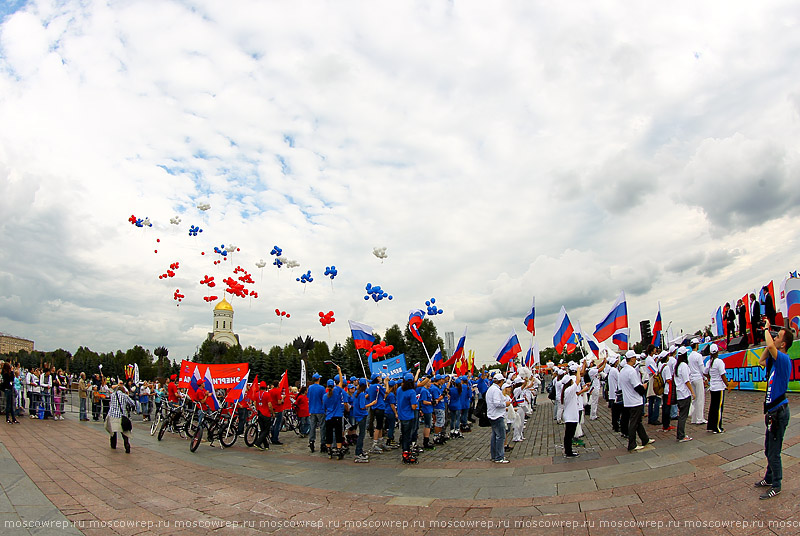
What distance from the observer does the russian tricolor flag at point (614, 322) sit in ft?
42.3

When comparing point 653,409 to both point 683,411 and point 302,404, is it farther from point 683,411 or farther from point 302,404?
point 302,404

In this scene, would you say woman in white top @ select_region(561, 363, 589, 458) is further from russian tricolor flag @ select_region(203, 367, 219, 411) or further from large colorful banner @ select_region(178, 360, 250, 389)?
large colorful banner @ select_region(178, 360, 250, 389)

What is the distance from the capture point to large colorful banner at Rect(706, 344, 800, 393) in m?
15.1

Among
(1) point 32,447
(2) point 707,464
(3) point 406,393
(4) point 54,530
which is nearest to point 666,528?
(2) point 707,464

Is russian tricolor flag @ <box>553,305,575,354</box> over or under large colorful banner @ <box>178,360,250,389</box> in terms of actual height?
over

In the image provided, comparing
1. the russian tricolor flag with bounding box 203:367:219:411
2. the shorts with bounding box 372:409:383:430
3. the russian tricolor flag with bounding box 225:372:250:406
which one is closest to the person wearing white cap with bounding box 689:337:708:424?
the shorts with bounding box 372:409:383:430

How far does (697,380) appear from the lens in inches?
416

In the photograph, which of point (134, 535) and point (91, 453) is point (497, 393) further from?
point (91, 453)

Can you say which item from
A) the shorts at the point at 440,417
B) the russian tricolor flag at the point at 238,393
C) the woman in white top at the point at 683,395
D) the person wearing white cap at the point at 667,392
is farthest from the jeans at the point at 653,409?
the russian tricolor flag at the point at 238,393

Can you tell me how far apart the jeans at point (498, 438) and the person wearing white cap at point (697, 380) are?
4.64m

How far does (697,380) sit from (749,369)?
10.3 metres

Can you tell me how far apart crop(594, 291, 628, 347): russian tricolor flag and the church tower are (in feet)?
370

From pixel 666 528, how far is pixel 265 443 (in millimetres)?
10258

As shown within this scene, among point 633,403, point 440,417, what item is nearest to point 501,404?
point 633,403
